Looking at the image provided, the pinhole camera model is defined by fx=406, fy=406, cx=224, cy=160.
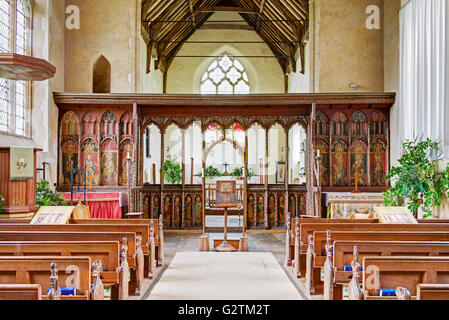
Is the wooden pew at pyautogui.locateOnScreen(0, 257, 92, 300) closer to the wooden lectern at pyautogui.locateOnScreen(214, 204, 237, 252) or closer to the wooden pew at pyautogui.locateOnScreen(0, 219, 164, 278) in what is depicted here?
the wooden pew at pyautogui.locateOnScreen(0, 219, 164, 278)

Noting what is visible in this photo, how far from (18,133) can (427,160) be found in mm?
8360

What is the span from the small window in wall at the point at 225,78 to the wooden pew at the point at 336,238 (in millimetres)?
14975

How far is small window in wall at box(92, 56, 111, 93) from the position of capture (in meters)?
11.3

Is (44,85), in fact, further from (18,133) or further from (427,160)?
(427,160)

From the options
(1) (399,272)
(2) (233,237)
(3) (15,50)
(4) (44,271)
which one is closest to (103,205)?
(2) (233,237)

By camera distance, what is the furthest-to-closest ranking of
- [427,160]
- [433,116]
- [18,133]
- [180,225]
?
[180,225], [18,133], [433,116], [427,160]

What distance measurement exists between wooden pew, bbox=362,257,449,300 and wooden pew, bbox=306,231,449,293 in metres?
1.35

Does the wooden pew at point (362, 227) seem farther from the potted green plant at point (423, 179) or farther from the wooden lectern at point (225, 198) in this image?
the potted green plant at point (423, 179)

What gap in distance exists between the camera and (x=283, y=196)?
33.8 ft

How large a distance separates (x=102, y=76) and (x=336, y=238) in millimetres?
8978

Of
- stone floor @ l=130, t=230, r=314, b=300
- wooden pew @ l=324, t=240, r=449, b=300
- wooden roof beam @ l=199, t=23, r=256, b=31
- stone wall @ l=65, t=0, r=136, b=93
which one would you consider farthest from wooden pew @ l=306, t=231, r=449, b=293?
wooden roof beam @ l=199, t=23, r=256, b=31

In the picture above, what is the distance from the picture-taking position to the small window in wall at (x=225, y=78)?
19344 mm
